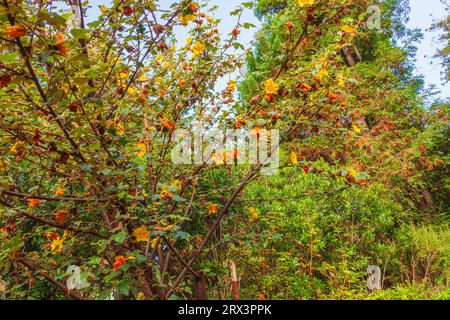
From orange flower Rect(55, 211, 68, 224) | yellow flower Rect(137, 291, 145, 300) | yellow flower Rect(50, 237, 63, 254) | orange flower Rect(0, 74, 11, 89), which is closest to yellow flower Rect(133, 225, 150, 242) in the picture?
orange flower Rect(55, 211, 68, 224)

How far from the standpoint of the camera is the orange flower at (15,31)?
1.07m

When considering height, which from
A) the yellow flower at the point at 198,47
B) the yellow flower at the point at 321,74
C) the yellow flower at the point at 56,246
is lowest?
the yellow flower at the point at 56,246

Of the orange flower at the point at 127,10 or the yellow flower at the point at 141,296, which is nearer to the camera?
the orange flower at the point at 127,10

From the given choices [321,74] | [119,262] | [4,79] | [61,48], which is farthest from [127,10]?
[119,262]

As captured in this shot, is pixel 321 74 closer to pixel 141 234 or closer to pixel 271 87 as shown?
pixel 271 87

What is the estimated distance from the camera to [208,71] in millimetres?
A: 2414

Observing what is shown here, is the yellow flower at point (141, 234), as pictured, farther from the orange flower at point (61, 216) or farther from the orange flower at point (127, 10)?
the orange flower at point (127, 10)

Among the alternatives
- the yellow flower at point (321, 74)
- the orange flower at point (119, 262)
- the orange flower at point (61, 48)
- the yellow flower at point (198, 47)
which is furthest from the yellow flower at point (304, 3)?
the orange flower at point (119, 262)

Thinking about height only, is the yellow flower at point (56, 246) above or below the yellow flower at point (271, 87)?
below

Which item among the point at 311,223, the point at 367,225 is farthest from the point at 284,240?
the point at 367,225

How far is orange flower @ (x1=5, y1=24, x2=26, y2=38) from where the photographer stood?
1070mm

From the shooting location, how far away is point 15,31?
1082mm

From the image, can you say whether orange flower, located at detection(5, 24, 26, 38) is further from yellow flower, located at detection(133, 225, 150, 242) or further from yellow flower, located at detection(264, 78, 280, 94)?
yellow flower, located at detection(264, 78, 280, 94)

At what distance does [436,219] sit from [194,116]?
677 centimetres
